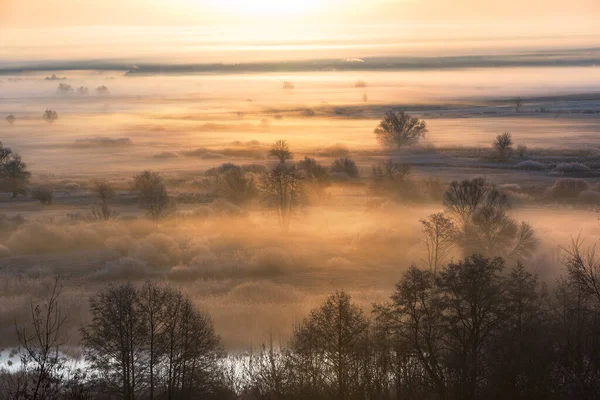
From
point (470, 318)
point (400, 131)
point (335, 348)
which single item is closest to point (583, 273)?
point (470, 318)

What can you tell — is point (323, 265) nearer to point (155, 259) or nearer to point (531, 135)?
point (155, 259)

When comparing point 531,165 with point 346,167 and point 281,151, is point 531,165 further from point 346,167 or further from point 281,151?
point 281,151

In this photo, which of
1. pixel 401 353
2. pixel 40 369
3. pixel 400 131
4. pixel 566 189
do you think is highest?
pixel 40 369

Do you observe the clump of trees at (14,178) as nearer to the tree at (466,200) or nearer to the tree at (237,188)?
the tree at (237,188)

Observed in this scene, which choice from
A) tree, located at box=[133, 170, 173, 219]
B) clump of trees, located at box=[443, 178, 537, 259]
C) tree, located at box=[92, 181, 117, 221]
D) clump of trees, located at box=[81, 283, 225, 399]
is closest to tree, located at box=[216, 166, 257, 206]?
tree, located at box=[133, 170, 173, 219]

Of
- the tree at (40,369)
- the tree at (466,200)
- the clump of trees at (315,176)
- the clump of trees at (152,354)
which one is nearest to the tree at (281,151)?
the clump of trees at (315,176)

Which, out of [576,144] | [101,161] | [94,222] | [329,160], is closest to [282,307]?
[94,222]
